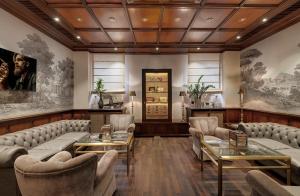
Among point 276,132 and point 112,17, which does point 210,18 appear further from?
point 276,132

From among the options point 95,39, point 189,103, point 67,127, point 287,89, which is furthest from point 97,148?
point 287,89

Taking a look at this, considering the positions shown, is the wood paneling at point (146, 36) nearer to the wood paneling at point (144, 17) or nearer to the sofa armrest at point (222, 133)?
the wood paneling at point (144, 17)

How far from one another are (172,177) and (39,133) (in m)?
2.91

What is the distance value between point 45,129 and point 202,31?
4731 millimetres

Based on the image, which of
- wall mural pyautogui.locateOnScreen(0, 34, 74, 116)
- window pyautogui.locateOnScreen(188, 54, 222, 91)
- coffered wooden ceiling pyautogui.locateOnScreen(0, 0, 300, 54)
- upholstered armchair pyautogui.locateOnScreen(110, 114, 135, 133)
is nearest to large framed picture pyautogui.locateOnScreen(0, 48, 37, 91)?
wall mural pyautogui.locateOnScreen(0, 34, 74, 116)

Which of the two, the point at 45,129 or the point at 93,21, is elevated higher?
the point at 93,21

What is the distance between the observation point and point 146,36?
599 cm

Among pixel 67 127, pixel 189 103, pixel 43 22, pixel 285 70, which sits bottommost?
→ pixel 67 127

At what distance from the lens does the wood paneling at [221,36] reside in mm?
5802

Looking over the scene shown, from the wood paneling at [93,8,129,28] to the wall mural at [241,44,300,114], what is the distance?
165 inches

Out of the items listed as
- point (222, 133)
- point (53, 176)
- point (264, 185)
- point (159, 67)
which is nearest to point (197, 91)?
point (159, 67)

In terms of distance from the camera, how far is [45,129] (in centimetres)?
447

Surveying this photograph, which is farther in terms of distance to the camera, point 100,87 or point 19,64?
point 100,87

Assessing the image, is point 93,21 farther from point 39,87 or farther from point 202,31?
point 202,31
